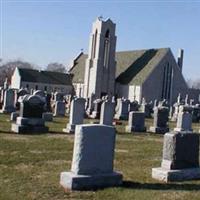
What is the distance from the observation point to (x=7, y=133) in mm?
Result: 17953

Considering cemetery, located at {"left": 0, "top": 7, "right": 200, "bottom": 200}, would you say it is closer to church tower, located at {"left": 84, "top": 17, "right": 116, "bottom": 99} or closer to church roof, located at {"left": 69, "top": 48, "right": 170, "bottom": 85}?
church tower, located at {"left": 84, "top": 17, "right": 116, "bottom": 99}

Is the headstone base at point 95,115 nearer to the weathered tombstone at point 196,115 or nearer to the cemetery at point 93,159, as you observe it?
the cemetery at point 93,159

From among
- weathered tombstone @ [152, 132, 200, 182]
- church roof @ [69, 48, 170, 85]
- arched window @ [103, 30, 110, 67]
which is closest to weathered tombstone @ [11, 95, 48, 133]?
weathered tombstone @ [152, 132, 200, 182]

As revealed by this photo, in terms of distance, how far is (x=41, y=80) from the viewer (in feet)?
239

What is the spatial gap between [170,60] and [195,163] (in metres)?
59.7

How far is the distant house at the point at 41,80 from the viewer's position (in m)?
71.2

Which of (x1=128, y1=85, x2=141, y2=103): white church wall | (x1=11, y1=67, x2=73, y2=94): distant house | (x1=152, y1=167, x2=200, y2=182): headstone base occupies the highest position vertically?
(x1=11, y1=67, x2=73, y2=94): distant house

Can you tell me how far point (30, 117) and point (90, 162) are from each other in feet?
35.0

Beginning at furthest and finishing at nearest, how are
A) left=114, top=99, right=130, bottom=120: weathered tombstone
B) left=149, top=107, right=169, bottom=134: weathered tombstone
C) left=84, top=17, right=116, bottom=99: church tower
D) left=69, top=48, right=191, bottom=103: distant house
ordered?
left=69, top=48, right=191, bottom=103: distant house, left=84, top=17, right=116, bottom=99: church tower, left=114, top=99, right=130, bottom=120: weathered tombstone, left=149, top=107, right=169, bottom=134: weathered tombstone

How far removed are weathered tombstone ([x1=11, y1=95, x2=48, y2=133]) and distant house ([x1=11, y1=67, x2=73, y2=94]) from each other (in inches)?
2031

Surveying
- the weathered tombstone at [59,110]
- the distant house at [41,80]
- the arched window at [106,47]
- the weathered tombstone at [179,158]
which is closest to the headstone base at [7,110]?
the weathered tombstone at [59,110]

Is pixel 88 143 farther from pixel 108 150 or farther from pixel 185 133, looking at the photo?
pixel 185 133

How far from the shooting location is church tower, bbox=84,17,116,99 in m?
66.0

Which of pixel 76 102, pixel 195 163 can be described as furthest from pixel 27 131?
pixel 195 163
